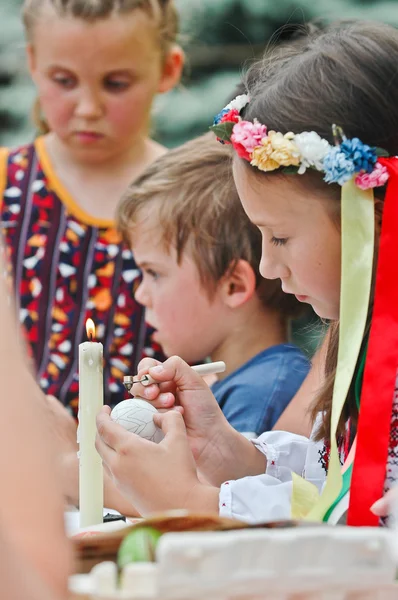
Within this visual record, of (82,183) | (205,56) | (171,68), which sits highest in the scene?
(205,56)

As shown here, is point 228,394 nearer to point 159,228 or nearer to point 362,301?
point 159,228

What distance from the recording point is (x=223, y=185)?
269 centimetres

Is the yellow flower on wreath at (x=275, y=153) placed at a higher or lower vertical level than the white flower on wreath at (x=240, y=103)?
lower

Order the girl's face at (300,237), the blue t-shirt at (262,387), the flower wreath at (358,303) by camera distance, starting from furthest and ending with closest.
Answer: the blue t-shirt at (262,387) < the girl's face at (300,237) < the flower wreath at (358,303)

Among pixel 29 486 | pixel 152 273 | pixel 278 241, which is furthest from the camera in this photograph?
pixel 152 273

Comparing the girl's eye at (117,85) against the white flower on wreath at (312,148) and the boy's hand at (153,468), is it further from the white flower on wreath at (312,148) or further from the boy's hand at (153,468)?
the boy's hand at (153,468)

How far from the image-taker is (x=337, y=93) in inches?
67.2

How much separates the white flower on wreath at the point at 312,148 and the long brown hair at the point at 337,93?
0.10 feet

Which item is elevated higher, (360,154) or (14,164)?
(14,164)

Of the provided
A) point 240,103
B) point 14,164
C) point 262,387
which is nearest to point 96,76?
point 14,164

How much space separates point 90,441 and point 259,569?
90 cm

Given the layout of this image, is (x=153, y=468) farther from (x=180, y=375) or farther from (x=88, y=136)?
(x=88, y=136)

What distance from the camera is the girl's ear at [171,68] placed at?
348 centimetres

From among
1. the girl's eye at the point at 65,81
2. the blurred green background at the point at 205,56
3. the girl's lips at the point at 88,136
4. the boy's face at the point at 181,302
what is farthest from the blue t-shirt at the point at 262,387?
the blurred green background at the point at 205,56
